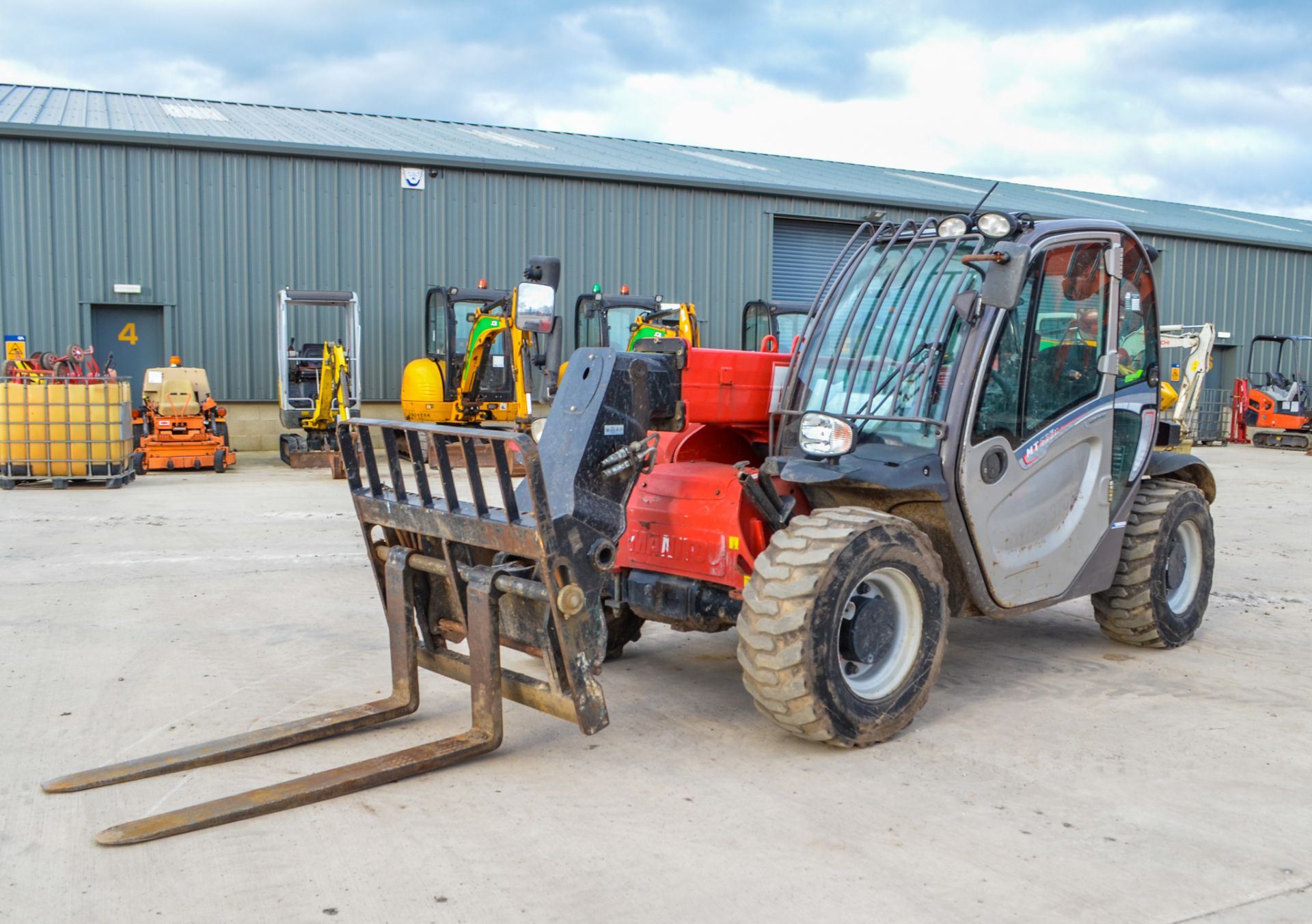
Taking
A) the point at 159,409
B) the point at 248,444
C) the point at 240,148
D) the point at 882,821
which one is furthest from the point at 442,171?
the point at 882,821

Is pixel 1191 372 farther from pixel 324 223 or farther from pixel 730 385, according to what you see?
pixel 730 385

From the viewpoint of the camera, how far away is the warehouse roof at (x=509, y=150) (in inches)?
727

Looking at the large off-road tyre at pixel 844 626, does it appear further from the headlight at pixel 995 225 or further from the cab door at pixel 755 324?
the cab door at pixel 755 324

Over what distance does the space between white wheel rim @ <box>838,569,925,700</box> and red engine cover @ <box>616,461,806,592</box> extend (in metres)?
0.52

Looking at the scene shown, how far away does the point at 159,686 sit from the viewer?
17.0 feet

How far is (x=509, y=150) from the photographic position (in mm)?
22391

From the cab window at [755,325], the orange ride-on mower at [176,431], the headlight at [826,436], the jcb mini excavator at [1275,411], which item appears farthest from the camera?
the jcb mini excavator at [1275,411]

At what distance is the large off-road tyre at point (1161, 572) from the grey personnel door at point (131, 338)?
16.1m

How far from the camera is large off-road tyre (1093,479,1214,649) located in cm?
581

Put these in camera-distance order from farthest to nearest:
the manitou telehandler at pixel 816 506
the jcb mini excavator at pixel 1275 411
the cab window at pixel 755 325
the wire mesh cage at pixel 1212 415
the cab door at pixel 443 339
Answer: the wire mesh cage at pixel 1212 415
the jcb mini excavator at pixel 1275 411
the cab window at pixel 755 325
the cab door at pixel 443 339
the manitou telehandler at pixel 816 506

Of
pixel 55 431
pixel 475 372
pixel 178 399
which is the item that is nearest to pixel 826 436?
pixel 55 431

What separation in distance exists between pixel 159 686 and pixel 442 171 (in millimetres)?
15817

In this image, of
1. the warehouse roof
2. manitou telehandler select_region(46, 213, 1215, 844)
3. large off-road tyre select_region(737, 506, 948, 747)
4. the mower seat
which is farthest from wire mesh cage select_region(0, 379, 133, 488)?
large off-road tyre select_region(737, 506, 948, 747)

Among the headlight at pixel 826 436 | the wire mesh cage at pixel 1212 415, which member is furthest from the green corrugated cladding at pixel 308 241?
the headlight at pixel 826 436
